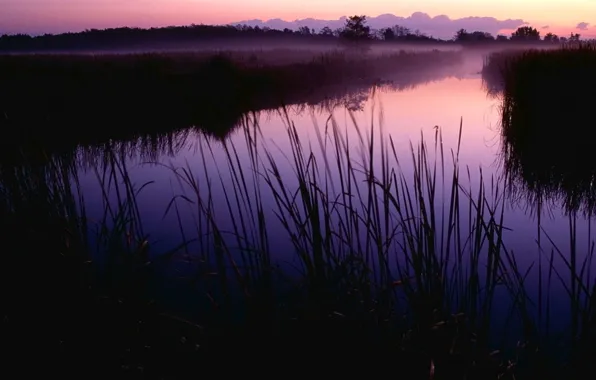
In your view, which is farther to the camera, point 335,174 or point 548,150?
point 548,150

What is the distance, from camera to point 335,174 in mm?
6020

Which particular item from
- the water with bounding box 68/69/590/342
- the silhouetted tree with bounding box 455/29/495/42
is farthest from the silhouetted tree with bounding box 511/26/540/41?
the water with bounding box 68/69/590/342

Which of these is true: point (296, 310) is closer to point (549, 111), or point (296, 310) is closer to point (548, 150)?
point (548, 150)

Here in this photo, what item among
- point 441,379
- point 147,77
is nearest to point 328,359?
point 441,379

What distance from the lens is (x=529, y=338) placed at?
188 cm

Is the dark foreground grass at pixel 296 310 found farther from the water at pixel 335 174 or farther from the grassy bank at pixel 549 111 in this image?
the grassy bank at pixel 549 111

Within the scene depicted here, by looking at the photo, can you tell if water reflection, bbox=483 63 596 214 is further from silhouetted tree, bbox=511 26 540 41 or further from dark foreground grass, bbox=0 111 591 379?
silhouetted tree, bbox=511 26 540 41

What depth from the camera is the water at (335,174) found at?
3680 mm

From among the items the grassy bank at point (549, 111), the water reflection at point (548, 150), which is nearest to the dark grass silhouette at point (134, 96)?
the water reflection at point (548, 150)

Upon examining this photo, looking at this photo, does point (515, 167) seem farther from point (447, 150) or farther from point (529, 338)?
point (529, 338)

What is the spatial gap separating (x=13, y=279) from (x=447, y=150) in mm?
6130

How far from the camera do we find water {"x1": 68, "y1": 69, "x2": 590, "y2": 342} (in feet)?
12.1

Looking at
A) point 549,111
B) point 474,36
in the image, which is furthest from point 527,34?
point 549,111

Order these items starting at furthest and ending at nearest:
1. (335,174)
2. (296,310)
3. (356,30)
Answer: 1. (356,30)
2. (335,174)
3. (296,310)
